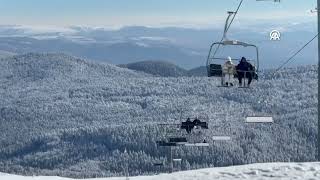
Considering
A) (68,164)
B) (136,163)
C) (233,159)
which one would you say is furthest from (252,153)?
(68,164)

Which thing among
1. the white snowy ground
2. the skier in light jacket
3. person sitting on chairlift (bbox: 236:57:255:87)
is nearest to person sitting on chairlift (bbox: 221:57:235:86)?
the skier in light jacket

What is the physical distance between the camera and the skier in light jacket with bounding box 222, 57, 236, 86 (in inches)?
1033

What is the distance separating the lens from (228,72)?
86.8ft

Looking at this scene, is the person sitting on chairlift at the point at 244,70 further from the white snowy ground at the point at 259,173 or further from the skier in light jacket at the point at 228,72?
the white snowy ground at the point at 259,173

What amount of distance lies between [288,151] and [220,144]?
18.3 meters

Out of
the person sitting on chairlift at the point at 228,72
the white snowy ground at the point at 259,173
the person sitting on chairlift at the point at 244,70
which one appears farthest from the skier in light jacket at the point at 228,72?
the white snowy ground at the point at 259,173

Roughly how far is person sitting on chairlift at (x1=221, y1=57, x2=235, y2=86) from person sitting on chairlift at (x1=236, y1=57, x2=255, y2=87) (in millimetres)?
216

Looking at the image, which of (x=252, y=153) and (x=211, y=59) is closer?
(x=211, y=59)

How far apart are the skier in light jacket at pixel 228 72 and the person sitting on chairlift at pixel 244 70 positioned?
0.69 ft

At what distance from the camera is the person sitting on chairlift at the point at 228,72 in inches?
1034

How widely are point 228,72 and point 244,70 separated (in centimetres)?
58

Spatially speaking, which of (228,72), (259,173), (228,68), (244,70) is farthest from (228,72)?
(259,173)

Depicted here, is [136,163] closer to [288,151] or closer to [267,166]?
[288,151]

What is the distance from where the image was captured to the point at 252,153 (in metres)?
181
